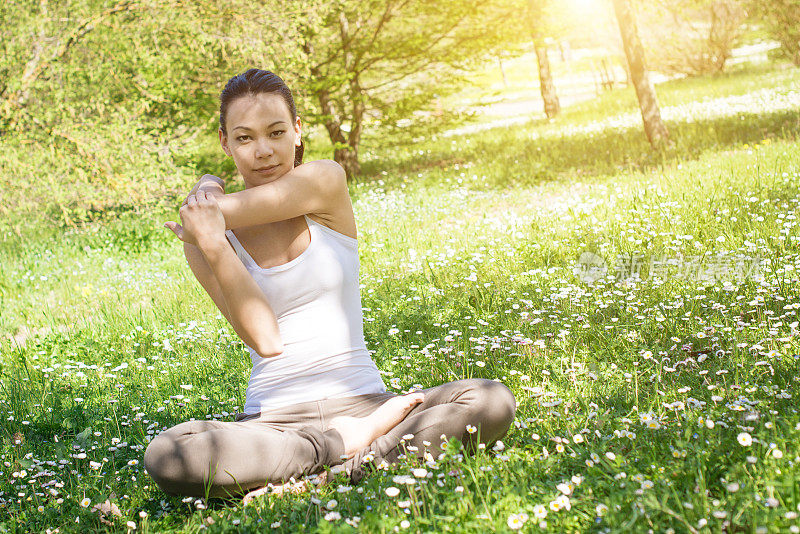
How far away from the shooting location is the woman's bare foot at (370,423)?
2.90 metres

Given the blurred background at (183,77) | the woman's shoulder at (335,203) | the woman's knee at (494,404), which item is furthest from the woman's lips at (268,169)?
the blurred background at (183,77)

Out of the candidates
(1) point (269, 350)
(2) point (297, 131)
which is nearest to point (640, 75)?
(2) point (297, 131)

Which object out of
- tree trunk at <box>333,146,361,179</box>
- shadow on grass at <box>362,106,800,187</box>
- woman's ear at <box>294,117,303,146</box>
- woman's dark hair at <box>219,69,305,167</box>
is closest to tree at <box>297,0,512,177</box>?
tree trunk at <box>333,146,361,179</box>

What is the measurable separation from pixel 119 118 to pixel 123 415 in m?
6.99

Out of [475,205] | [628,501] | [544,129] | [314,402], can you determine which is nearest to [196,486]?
[314,402]

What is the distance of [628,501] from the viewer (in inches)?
86.9

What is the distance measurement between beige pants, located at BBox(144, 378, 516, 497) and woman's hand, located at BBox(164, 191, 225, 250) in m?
0.75

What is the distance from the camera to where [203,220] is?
274 cm

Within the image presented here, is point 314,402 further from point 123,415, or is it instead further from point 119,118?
point 119,118

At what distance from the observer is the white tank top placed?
298 cm

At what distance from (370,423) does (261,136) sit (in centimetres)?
131

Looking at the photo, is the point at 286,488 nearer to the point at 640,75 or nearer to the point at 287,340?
the point at 287,340

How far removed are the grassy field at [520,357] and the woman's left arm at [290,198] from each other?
1.13 meters

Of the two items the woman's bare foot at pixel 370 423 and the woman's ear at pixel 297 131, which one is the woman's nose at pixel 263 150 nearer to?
the woman's ear at pixel 297 131
